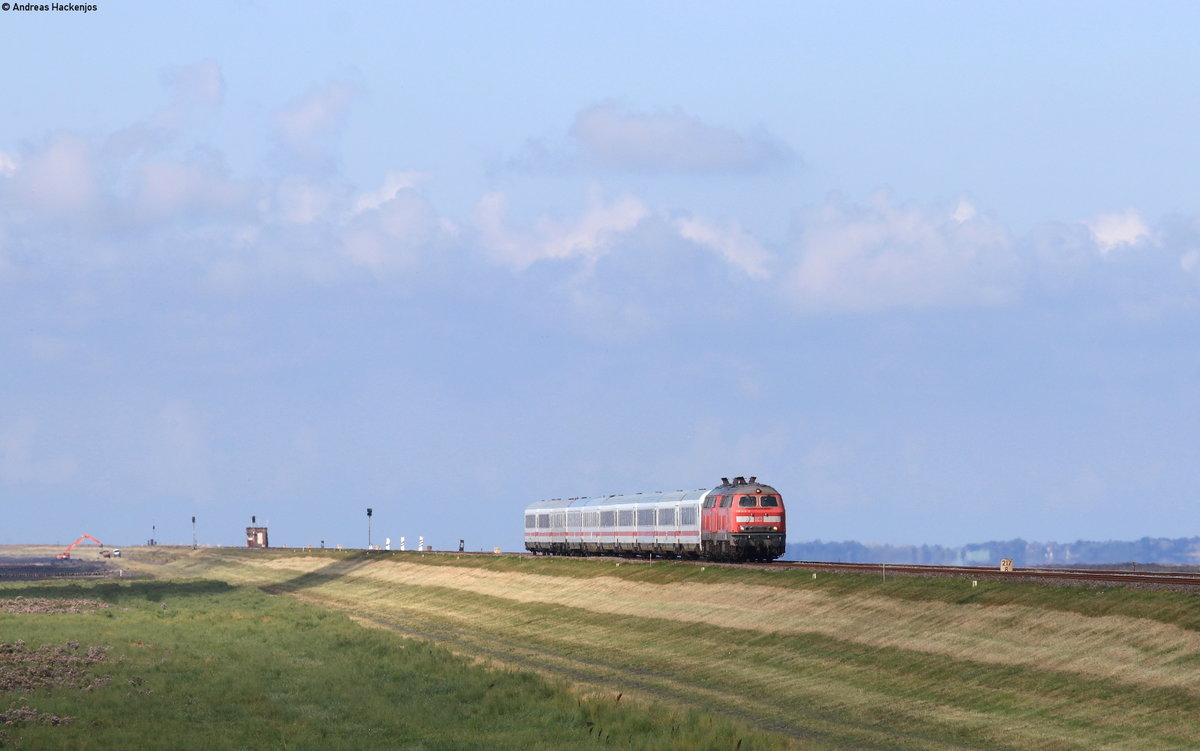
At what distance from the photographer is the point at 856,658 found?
45.5m

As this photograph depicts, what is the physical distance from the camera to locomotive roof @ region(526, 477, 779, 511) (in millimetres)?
73750

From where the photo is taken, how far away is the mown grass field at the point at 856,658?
111ft

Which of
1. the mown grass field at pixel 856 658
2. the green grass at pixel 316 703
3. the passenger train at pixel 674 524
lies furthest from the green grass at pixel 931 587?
the green grass at pixel 316 703

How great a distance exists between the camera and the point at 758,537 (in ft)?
239

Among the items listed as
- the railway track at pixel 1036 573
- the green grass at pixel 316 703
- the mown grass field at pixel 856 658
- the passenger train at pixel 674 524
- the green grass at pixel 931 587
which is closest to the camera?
the mown grass field at pixel 856 658

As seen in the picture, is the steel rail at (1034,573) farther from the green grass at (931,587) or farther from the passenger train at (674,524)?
the passenger train at (674,524)

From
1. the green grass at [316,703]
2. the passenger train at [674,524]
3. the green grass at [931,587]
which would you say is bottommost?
the green grass at [316,703]

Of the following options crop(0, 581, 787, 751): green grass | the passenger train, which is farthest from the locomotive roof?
crop(0, 581, 787, 751): green grass

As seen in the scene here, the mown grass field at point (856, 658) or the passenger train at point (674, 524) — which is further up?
the passenger train at point (674, 524)

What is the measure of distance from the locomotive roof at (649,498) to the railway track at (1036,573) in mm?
7140

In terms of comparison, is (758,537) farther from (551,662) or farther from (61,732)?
(61,732)

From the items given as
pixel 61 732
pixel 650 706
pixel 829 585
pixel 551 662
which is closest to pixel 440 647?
pixel 551 662

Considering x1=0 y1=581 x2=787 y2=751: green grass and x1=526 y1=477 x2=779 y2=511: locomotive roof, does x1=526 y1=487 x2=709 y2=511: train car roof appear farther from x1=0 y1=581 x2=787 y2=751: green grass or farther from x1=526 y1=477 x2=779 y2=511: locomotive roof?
x1=0 y1=581 x2=787 y2=751: green grass

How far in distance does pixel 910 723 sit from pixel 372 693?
16381mm
